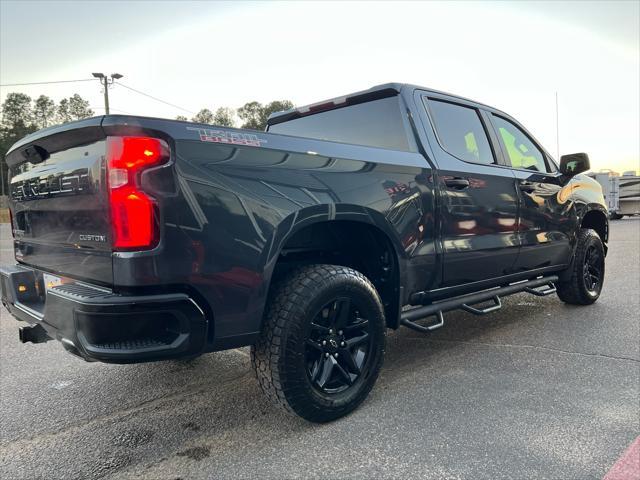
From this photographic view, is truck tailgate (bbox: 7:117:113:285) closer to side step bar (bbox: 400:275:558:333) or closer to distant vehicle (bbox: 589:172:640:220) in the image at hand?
side step bar (bbox: 400:275:558:333)

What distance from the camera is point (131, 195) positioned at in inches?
75.7

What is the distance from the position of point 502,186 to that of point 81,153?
2.95 metres

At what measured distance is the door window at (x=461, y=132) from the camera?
3.47m

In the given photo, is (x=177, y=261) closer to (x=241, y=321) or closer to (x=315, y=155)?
(x=241, y=321)

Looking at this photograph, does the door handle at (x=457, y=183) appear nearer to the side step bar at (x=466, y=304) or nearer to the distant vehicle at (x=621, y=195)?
the side step bar at (x=466, y=304)

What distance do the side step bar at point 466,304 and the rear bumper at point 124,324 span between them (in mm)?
1469

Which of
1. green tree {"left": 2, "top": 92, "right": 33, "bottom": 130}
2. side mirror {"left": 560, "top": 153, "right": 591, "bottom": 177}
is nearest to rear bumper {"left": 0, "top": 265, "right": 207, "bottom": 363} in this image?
side mirror {"left": 560, "top": 153, "right": 591, "bottom": 177}

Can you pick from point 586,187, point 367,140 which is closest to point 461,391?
point 367,140

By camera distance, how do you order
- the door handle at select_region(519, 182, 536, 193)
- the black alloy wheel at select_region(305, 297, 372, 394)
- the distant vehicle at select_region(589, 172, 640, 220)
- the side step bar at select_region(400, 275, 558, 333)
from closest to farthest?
the black alloy wheel at select_region(305, 297, 372, 394) < the side step bar at select_region(400, 275, 558, 333) < the door handle at select_region(519, 182, 536, 193) < the distant vehicle at select_region(589, 172, 640, 220)

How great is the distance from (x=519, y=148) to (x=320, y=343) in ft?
9.33

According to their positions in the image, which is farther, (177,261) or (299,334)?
(299,334)

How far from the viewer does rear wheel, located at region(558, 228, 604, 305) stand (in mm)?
4883

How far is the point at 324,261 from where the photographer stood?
121 inches

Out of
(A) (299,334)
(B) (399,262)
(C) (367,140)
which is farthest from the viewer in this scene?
(C) (367,140)
